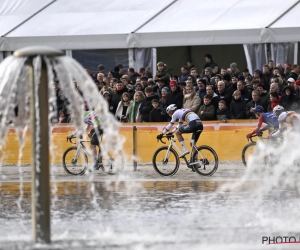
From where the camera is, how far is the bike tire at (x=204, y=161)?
19.8 m

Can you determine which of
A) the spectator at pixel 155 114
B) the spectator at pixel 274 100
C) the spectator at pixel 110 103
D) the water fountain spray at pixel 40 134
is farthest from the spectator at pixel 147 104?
the water fountain spray at pixel 40 134

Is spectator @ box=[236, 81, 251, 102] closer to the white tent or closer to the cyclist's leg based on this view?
the cyclist's leg

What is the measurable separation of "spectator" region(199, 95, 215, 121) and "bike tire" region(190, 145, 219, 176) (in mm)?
1731

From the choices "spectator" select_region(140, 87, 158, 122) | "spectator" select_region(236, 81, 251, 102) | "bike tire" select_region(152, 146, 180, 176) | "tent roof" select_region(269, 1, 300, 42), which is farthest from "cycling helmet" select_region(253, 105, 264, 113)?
"tent roof" select_region(269, 1, 300, 42)

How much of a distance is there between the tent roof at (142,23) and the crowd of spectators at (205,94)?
114 cm

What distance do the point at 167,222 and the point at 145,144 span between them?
8.51 m

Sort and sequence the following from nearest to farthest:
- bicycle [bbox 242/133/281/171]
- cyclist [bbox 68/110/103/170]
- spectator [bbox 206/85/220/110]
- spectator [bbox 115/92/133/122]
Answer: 1. bicycle [bbox 242/133/281/171]
2. cyclist [bbox 68/110/103/170]
3. spectator [bbox 206/85/220/110]
4. spectator [bbox 115/92/133/122]

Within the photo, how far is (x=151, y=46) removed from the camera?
2588 centimetres

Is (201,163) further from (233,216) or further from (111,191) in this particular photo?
(233,216)

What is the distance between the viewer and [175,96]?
22719mm

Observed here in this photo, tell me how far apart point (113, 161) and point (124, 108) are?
8.56ft

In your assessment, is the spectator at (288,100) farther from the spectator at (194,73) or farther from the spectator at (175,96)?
the spectator at (194,73)

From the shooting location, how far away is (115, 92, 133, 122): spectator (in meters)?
22.5

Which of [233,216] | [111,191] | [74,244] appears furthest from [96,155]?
[74,244]
